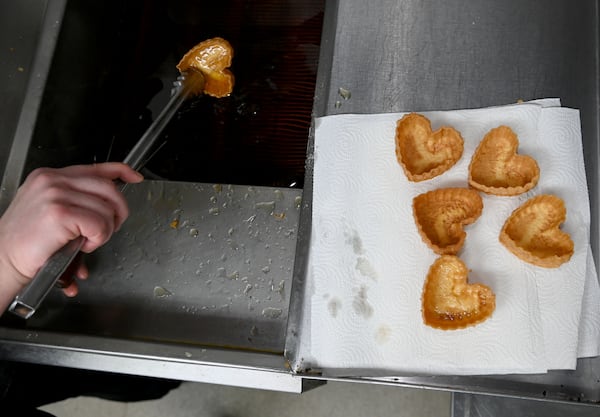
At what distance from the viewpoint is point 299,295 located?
33.7 inches

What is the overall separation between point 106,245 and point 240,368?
0.36m

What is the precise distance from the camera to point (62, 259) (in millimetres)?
726

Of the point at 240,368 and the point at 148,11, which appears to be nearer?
the point at 240,368

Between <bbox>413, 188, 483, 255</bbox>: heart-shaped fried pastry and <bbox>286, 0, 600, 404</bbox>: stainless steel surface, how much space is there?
0.18 meters

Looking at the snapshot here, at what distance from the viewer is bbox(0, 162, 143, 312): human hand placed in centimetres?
72

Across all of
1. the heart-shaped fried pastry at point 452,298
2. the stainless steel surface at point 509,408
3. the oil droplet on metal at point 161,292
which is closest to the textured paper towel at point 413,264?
the heart-shaped fried pastry at point 452,298

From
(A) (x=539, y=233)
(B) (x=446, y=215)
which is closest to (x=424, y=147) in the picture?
(B) (x=446, y=215)

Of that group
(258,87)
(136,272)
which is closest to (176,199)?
(136,272)

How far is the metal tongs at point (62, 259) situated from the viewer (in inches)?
26.0

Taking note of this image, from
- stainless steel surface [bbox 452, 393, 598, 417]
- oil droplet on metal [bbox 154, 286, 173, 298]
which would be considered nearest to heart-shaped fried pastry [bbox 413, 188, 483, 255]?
stainless steel surface [bbox 452, 393, 598, 417]

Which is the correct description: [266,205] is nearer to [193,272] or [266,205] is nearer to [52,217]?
[193,272]

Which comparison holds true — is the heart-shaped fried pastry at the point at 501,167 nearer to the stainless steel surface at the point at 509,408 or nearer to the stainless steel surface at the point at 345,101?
the stainless steel surface at the point at 345,101

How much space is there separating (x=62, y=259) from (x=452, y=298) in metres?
0.59

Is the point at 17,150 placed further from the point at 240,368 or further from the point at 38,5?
the point at 240,368
